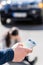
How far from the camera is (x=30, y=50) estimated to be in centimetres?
182

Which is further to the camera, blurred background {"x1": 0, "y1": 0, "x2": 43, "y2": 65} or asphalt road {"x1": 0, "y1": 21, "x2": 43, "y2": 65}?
blurred background {"x1": 0, "y1": 0, "x2": 43, "y2": 65}

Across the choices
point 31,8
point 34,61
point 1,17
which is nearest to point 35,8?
point 31,8

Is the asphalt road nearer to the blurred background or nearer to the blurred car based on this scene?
the blurred background

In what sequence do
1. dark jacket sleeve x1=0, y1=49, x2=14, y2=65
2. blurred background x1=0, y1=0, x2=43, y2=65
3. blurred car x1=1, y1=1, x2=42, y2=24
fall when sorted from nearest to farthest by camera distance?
dark jacket sleeve x1=0, y1=49, x2=14, y2=65, blurred background x1=0, y1=0, x2=43, y2=65, blurred car x1=1, y1=1, x2=42, y2=24

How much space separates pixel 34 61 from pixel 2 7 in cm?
673

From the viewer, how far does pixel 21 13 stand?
9031mm

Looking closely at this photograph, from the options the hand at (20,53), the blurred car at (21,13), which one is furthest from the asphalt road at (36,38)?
the blurred car at (21,13)

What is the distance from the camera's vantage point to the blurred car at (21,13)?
28.7ft

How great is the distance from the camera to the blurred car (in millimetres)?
8750

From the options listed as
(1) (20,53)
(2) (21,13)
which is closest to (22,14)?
(2) (21,13)

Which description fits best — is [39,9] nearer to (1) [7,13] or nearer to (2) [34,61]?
(1) [7,13]

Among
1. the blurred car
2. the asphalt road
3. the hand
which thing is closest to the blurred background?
the blurred car

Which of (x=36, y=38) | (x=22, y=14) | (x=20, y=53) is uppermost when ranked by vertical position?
(x=20, y=53)

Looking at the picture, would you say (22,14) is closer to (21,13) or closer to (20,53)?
(21,13)
